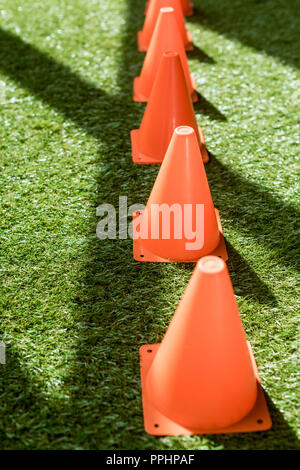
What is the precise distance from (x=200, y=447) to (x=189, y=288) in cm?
49

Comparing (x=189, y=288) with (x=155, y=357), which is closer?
(x=189, y=288)

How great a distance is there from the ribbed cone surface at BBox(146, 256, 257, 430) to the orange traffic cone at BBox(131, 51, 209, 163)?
1397 mm

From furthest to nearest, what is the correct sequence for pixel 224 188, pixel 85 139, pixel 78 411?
pixel 85 139 → pixel 224 188 → pixel 78 411

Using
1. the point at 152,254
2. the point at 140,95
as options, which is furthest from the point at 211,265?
the point at 140,95

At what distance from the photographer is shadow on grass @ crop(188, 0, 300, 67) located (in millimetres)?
4266

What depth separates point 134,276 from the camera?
8.29 feet

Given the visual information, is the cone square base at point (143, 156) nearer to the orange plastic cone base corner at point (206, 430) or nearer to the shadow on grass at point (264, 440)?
the orange plastic cone base corner at point (206, 430)

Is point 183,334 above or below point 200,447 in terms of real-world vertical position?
above

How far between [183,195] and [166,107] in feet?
2.41

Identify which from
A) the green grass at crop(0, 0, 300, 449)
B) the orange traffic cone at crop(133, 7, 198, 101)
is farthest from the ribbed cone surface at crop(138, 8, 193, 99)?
the green grass at crop(0, 0, 300, 449)

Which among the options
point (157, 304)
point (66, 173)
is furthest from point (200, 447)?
point (66, 173)

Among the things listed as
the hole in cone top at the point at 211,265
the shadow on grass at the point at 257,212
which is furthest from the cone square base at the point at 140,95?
the hole in cone top at the point at 211,265

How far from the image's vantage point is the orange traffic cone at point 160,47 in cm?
359

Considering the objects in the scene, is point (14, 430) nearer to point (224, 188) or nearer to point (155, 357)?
point (155, 357)
